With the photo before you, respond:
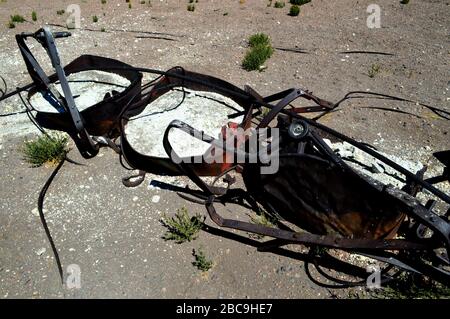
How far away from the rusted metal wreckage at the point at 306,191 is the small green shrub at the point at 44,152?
0.25 metres

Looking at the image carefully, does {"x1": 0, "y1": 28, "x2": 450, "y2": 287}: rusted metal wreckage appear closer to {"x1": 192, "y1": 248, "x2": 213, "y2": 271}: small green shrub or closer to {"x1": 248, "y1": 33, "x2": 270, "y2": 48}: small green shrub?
{"x1": 192, "y1": 248, "x2": 213, "y2": 271}: small green shrub

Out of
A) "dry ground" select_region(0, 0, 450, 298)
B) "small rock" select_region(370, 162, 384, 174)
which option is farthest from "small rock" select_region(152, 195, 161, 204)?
"small rock" select_region(370, 162, 384, 174)

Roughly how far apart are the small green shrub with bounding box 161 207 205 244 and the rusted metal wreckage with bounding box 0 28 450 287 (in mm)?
245

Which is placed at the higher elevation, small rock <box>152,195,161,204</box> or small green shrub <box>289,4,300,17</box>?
small green shrub <box>289,4,300,17</box>

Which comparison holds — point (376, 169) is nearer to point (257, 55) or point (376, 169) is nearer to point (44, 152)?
point (257, 55)

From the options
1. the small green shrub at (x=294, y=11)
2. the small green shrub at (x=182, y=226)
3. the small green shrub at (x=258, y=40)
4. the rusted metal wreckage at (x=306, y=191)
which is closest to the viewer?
the rusted metal wreckage at (x=306, y=191)

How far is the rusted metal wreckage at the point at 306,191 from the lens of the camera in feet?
10.4

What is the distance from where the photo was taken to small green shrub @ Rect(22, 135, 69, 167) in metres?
5.15

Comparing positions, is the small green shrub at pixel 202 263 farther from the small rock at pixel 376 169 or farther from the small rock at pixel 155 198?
the small rock at pixel 376 169

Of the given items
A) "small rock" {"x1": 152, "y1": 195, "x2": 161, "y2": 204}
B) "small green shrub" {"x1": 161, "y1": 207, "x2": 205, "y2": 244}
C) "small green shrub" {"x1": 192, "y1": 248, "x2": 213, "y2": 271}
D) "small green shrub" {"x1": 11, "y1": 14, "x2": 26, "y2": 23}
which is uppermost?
"small green shrub" {"x1": 11, "y1": 14, "x2": 26, "y2": 23}

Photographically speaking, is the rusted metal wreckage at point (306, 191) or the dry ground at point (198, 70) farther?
the dry ground at point (198, 70)

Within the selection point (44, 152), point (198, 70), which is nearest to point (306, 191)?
point (44, 152)

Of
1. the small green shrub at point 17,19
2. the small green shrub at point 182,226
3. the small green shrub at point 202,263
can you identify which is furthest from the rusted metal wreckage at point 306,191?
the small green shrub at point 17,19

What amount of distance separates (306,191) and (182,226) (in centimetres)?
143
